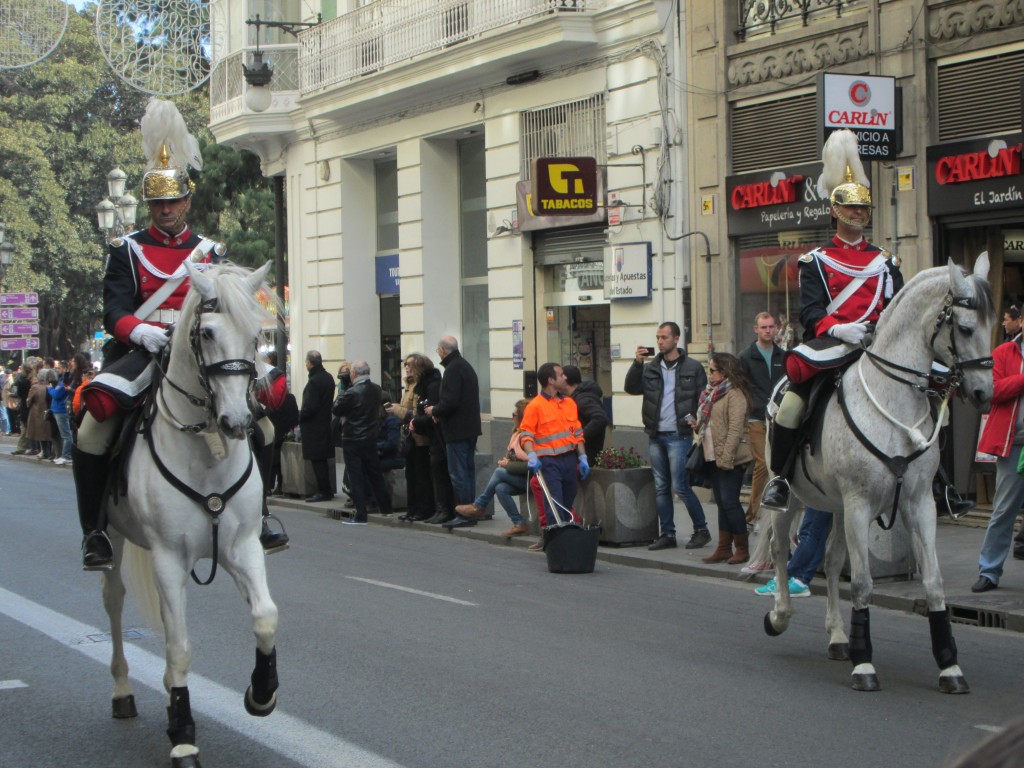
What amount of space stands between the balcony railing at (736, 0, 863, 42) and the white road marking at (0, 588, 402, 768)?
12.0 meters

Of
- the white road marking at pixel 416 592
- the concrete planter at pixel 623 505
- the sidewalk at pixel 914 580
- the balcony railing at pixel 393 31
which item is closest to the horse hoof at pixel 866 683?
the sidewalk at pixel 914 580

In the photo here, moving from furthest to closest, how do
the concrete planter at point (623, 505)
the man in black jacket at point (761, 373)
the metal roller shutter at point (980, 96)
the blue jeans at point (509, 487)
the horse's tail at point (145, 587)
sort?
the blue jeans at point (509, 487), the metal roller shutter at point (980, 96), the concrete planter at point (623, 505), the man in black jacket at point (761, 373), the horse's tail at point (145, 587)

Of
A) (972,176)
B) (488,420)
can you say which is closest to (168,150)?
(972,176)

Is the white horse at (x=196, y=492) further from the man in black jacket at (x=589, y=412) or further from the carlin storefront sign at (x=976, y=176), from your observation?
the carlin storefront sign at (x=976, y=176)

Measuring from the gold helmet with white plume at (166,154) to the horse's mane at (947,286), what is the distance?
4.00m

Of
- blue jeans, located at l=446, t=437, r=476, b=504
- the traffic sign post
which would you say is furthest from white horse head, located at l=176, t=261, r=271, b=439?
the traffic sign post

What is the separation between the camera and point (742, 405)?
13.2 m

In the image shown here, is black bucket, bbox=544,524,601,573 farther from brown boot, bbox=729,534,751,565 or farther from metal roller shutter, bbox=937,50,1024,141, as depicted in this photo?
metal roller shutter, bbox=937,50,1024,141

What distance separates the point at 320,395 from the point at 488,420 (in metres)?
5.31

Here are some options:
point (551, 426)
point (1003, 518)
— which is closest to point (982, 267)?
point (1003, 518)

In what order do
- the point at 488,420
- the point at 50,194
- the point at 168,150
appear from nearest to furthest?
the point at 168,150 → the point at 488,420 → the point at 50,194

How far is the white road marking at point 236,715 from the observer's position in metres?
6.43

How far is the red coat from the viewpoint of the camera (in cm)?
1100

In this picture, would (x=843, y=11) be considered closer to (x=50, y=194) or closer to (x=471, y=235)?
(x=471, y=235)
